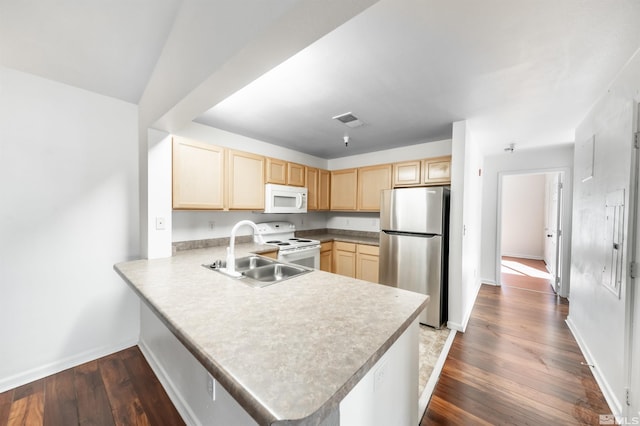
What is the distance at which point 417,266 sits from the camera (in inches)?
110

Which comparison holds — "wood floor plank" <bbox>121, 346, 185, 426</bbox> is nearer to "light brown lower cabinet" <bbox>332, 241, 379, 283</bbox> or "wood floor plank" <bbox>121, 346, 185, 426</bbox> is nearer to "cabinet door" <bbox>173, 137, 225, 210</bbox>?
"cabinet door" <bbox>173, 137, 225, 210</bbox>

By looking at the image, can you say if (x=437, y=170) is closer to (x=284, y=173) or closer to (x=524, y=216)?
(x=284, y=173)

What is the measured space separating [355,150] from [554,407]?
3440 millimetres

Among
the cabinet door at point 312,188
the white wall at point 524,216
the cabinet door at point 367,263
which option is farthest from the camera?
the white wall at point 524,216

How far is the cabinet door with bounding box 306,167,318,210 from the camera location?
3.79m

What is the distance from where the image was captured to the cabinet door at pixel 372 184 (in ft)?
11.6

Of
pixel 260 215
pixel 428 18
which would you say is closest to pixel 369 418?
pixel 428 18

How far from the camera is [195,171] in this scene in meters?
2.45

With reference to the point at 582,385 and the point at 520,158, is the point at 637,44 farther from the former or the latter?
the point at 520,158

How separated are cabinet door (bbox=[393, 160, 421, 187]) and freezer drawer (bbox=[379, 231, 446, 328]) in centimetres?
81

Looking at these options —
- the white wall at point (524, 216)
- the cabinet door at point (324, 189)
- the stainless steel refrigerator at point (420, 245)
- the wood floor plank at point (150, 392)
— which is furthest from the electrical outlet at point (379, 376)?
the white wall at point (524, 216)

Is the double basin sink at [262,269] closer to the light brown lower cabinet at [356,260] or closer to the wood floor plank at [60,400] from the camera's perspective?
the wood floor plank at [60,400]

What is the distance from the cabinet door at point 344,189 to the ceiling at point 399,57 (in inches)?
56.9

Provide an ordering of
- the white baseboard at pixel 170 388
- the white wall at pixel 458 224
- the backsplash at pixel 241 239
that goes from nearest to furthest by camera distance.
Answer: the white baseboard at pixel 170 388 < the white wall at pixel 458 224 < the backsplash at pixel 241 239
